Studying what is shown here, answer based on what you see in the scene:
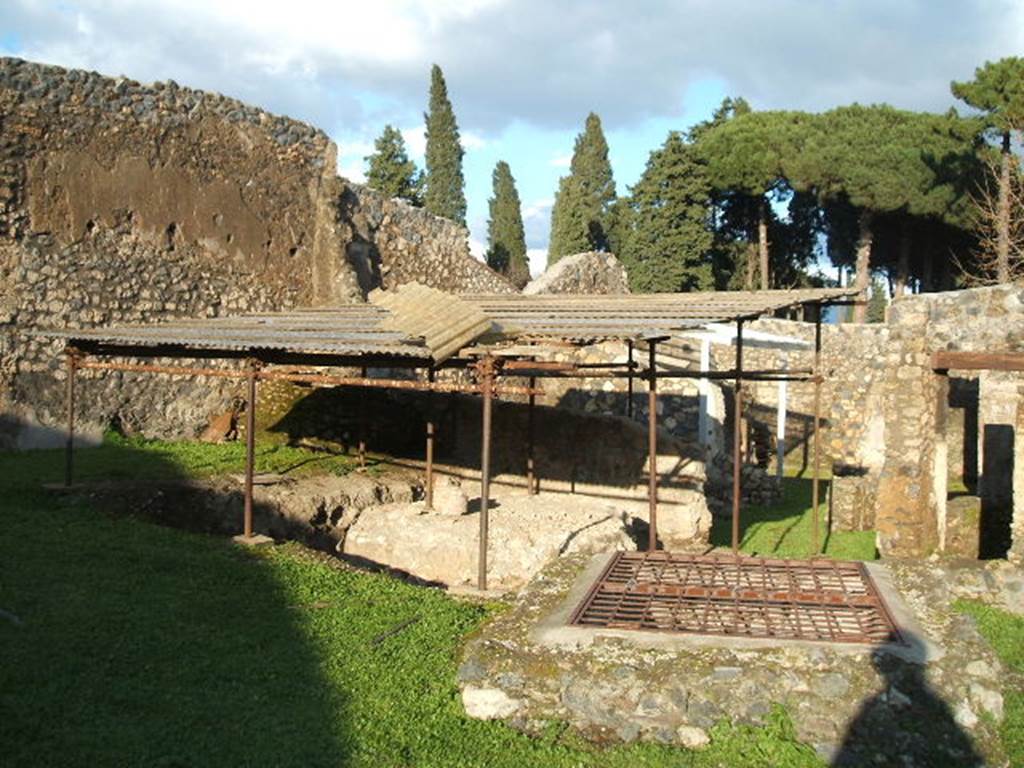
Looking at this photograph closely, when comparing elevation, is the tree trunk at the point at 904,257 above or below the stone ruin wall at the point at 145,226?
above

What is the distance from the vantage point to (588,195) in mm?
38344

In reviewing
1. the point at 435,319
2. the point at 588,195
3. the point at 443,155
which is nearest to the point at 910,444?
the point at 435,319

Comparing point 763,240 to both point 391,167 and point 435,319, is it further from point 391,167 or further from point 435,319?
point 435,319

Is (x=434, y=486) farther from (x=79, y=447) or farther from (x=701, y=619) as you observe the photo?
(x=701, y=619)

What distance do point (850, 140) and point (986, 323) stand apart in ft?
67.8

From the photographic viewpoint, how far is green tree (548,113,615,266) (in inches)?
1460

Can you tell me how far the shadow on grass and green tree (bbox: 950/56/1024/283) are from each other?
21.2 meters

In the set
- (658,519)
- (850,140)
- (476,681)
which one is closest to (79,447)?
(658,519)

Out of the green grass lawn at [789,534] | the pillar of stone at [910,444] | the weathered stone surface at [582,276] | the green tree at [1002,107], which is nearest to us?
the pillar of stone at [910,444]

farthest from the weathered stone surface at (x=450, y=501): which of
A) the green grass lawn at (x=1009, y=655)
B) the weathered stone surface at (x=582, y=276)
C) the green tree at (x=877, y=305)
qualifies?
the green tree at (x=877, y=305)

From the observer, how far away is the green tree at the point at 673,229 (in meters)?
32.8

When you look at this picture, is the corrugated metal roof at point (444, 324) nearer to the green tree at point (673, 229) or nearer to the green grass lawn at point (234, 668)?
the green grass lawn at point (234, 668)

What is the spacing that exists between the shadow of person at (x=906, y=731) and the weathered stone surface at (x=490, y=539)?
13.8ft

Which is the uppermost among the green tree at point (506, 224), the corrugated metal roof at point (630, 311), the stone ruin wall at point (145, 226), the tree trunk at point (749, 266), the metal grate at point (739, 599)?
the green tree at point (506, 224)
